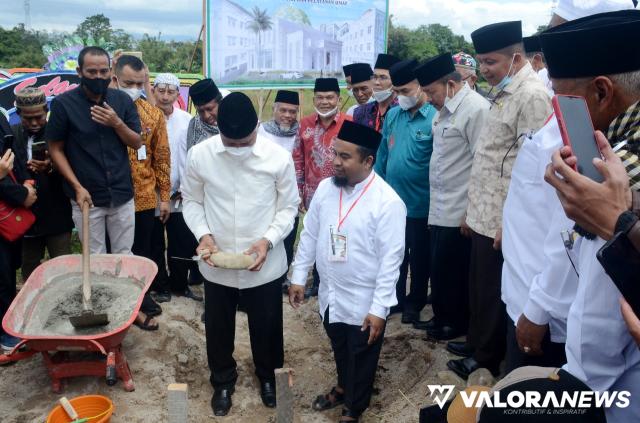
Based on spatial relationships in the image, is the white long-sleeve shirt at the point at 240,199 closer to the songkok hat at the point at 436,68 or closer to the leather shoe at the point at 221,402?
the leather shoe at the point at 221,402

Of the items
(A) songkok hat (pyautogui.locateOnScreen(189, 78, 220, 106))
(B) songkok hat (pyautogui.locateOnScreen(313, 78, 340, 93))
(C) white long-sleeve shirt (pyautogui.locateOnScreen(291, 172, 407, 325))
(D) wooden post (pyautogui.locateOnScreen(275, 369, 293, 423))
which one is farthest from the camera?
(B) songkok hat (pyautogui.locateOnScreen(313, 78, 340, 93))

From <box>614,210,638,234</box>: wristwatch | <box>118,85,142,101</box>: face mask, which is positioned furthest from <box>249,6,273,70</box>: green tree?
<box>614,210,638,234</box>: wristwatch

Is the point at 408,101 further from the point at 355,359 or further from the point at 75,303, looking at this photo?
the point at 75,303

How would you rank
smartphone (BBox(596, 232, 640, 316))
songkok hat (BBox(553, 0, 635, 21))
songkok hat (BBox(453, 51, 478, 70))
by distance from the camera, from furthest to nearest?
1. songkok hat (BBox(453, 51, 478, 70))
2. songkok hat (BBox(553, 0, 635, 21))
3. smartphone (BBox(596, 232, 640, 316))

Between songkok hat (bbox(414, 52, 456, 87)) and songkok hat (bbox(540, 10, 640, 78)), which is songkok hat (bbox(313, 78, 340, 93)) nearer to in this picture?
songkok hat (bbox(414, 52, 456, 87))

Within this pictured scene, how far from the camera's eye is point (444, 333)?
4.39 m

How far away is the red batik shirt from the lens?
5145mm

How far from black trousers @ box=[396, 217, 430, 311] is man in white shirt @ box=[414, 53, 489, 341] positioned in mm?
227

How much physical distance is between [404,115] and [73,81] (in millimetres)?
5141

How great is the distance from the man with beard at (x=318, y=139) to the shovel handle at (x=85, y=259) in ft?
7.13

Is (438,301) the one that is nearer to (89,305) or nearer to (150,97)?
(89,305)

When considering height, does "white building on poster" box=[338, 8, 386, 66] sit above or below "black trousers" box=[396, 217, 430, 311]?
above

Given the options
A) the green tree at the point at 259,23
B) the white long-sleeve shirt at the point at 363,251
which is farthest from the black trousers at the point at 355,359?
the green tree at the point at 259,23

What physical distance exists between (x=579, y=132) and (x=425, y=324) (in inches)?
136
